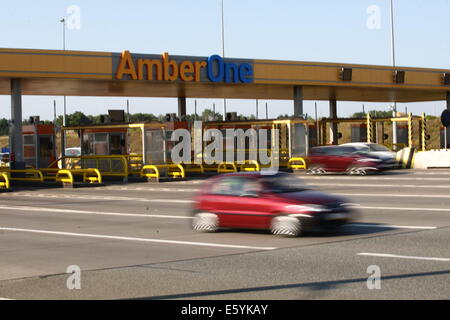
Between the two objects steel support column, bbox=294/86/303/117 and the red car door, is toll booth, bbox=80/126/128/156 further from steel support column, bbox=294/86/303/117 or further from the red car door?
the red car door

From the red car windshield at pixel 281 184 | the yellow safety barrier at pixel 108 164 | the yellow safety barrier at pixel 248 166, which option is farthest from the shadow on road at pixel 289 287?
the yellow safety barrier at pixel 248 166

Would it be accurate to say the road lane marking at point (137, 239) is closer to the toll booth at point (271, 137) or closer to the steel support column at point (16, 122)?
the steel support column at point (16, 122)

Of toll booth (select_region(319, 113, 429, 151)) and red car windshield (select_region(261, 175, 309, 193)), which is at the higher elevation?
toll booth (select_region(319, 113, 429, 151))

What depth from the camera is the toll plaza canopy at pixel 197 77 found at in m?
39.6

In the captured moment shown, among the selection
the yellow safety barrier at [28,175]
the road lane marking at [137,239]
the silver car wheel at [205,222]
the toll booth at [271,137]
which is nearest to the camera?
the road lane marking at [137,239]

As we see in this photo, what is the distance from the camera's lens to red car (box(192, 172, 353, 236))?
1589 cm

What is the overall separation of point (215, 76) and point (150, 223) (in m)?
26.4

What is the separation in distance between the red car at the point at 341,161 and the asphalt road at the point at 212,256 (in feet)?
45.0

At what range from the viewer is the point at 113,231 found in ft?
59.1

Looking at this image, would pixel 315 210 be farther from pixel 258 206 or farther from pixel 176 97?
pixel 176 97

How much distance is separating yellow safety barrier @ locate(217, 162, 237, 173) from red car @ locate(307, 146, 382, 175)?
4.28m

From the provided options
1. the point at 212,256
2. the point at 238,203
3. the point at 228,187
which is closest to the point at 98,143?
the point at 228,187

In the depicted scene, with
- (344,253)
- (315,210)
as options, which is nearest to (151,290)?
(344,253)

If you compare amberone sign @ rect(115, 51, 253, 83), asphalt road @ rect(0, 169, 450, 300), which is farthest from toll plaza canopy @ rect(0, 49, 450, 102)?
asphalt road @ rect(0, 169, 450, 300)
